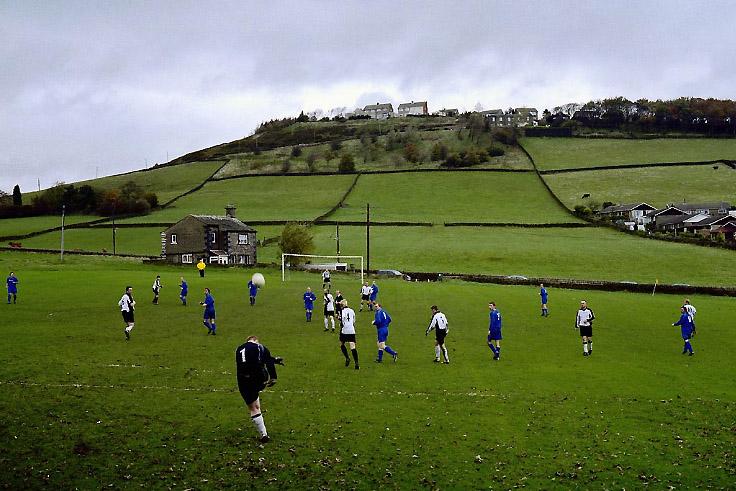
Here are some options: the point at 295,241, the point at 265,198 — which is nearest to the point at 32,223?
the point at 265,198

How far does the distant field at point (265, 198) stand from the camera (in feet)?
394

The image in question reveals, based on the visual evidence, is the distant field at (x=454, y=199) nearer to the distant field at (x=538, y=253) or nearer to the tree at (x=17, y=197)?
the distant field at (x=538, y=253)

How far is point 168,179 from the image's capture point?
167 m

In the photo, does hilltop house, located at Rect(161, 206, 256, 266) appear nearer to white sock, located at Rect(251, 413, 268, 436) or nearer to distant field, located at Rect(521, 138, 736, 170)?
white sock, located at Rect(251, 413, 268, 436)

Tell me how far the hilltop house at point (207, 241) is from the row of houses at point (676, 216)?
208 feet

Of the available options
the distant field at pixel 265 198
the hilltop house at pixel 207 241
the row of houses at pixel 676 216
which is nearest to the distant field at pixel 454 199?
the distant field at pixel 265 198

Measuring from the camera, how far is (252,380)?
1415 cm

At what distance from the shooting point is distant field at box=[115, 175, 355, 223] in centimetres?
12012

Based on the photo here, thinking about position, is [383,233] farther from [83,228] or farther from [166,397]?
[166,397]

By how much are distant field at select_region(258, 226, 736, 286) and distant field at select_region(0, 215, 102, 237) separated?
47.6 meters

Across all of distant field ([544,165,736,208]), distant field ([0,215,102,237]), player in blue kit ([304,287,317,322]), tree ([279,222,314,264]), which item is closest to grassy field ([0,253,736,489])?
player in blue kit ([304,287,317,322])

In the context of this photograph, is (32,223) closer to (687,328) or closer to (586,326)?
(586,326)

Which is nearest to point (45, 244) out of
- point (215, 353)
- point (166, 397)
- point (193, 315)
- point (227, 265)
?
point (227, 265)

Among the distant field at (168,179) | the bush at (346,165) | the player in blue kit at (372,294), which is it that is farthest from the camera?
the distant field at (168,179)
